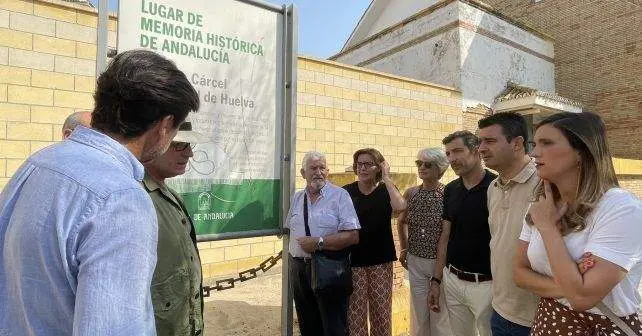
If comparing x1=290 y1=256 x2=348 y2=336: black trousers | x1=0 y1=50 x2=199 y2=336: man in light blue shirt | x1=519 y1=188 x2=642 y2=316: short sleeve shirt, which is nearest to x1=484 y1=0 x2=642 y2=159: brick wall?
x1=290 y1=256 x2=348 y2=336: black trousers

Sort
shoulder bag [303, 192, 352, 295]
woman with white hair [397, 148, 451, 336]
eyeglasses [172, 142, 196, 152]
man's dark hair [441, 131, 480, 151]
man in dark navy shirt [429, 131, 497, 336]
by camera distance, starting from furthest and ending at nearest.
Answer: woman with white hair [397, 148, 451, 336] < man's dark hair [441, 131, 480, 151] < shoulder bag [303, 192, 352, 295] < man in dark navy shirt [429, 131, 497, 336] < eyeglasses [172, 142, 196, 152]

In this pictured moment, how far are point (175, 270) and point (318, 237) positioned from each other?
168cm

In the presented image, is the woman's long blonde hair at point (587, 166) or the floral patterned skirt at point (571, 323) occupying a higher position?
the woman's long blonde hair at point (587, 166)

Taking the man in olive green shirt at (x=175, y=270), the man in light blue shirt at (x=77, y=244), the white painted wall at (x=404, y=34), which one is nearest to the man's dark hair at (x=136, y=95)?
the man in light blue shirt at (x=77, y=244)

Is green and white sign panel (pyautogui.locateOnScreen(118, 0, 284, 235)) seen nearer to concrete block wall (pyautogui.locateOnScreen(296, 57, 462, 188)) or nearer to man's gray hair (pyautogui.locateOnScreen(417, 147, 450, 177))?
man's gray hair (pyautogui.locateOnScreen(417, 147, 450, 177))

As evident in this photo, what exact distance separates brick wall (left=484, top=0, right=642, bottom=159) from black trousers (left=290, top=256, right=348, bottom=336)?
17.1m

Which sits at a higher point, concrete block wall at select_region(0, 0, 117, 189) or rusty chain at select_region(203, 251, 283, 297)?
concrete block wall at select_region(0, 0, 117, 189)

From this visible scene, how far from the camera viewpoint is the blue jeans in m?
2.28

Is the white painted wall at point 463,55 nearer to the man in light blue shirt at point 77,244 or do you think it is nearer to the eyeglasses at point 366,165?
the eyeglasses at point 366,165

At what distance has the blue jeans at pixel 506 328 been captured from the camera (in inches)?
89.7

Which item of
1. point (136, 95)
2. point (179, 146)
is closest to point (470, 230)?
point (179, 146)

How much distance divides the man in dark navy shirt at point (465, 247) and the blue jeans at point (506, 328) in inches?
11.0

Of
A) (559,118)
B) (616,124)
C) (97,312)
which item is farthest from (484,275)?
(616,124)

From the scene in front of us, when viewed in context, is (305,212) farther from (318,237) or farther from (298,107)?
(298,107)
